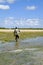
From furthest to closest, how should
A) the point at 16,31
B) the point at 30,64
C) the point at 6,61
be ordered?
the point at 16,31, the point at 6,61, the point at 30,64

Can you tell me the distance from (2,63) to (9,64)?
0.62 meters

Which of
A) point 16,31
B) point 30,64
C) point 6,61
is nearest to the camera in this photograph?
point 30,64

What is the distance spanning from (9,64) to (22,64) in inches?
33.3

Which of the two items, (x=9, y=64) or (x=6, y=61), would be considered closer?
(x=9, y=64)

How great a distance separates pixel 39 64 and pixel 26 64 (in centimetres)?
85

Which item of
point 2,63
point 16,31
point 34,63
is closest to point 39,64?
point 34,63

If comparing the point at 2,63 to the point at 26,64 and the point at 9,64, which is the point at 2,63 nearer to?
the point at 9,64

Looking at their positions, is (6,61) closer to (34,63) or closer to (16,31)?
(34,63)

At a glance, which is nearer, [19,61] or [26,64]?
[26,64]

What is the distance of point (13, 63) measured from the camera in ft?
48.3

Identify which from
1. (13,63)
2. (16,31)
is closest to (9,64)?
(13,63)

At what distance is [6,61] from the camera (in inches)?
610

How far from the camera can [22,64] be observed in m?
14.4

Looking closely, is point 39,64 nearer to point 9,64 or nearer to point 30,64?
point 30,64
